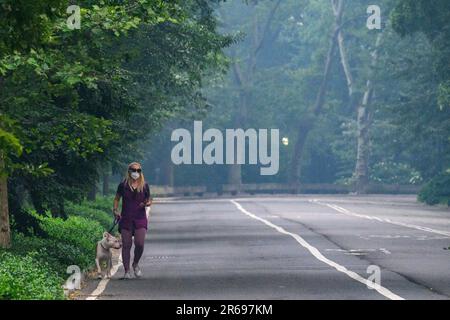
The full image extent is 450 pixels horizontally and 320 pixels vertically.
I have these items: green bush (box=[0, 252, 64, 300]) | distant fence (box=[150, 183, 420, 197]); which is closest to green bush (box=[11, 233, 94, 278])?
green bush (box=[0, 252, 64, 300])

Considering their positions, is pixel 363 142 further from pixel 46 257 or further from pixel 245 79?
pixel 46 257

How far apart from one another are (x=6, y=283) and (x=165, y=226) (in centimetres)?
2833

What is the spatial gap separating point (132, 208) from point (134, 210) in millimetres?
49

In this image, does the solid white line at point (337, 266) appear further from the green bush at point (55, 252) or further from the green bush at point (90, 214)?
the green bush at point (90, 214)

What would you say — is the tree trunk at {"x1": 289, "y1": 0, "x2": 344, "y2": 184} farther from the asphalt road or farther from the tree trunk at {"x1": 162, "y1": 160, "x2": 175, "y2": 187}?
the asphalt road

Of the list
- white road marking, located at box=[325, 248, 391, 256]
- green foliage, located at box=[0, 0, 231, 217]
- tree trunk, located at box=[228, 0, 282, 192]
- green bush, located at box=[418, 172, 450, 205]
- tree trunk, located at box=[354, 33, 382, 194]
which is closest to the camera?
green foliage, located at box=[0, 0, 231, 217]

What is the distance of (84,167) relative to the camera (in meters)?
28.0

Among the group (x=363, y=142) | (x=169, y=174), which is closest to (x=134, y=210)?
(x=169, y=174)

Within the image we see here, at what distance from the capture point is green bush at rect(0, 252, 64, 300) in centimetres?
1703

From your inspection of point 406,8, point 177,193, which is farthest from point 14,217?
point 177,193

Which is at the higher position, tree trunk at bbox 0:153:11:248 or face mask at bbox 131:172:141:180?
face mask at bbox 131:172:141:180

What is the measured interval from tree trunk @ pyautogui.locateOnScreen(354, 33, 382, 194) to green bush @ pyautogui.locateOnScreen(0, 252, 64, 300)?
79037 millimetres

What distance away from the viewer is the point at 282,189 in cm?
10425

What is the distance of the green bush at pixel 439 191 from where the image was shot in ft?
233
